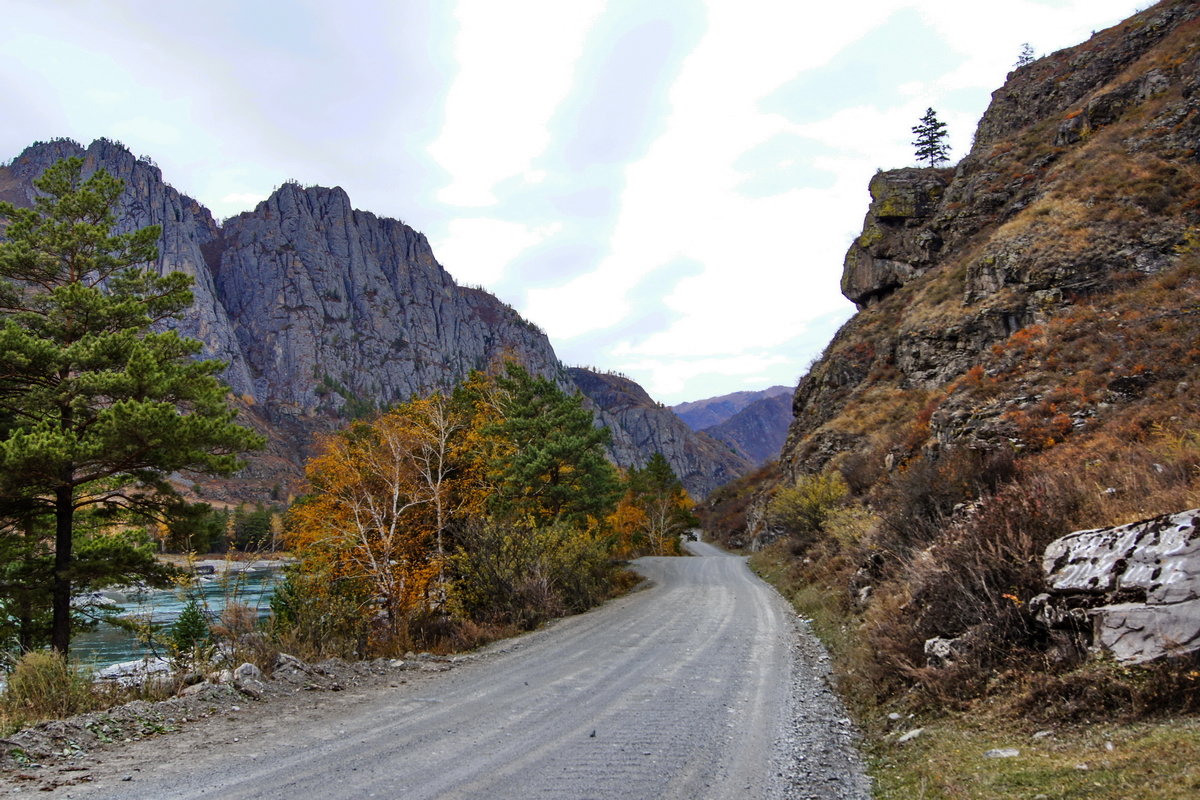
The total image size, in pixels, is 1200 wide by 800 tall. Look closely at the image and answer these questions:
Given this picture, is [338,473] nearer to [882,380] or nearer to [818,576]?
[818,576]

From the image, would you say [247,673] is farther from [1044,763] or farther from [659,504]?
[659,504]

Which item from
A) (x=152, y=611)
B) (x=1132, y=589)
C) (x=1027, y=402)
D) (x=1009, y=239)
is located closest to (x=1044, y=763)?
(x=1132, y=589)

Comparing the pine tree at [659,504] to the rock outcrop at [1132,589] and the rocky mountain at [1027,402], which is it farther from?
the rock outcrop at [1132,589]

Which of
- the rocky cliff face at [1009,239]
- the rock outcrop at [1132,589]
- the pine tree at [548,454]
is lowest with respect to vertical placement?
the rock outcrop at [1132,589]

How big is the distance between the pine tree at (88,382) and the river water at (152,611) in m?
2.30

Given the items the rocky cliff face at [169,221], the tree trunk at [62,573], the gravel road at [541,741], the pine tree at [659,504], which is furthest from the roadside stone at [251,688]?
the rocky cliff face at [169,221]

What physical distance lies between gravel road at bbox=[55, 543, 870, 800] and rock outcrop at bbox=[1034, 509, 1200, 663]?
250 centimetres

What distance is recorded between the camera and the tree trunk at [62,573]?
12.5 m

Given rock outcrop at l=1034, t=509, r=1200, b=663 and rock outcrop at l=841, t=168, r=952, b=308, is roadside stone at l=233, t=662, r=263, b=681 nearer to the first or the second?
rock outcrop at l=1034, t=509, r=1200, b=663

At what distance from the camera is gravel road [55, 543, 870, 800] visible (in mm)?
5219

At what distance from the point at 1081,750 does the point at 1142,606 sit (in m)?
1.37

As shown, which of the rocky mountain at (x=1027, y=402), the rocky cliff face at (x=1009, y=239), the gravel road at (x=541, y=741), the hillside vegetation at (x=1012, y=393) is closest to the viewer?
the gravel road at (x=541, y=741)

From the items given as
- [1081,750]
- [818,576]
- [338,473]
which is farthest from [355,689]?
[818,576]

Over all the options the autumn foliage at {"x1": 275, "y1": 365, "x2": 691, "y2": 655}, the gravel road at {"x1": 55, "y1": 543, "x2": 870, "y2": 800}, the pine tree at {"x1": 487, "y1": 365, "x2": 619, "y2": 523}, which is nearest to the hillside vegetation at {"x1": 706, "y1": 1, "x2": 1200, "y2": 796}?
the gravel road at {"x1": 55, "y1": 543, "x2": 870, "y2": 800}
